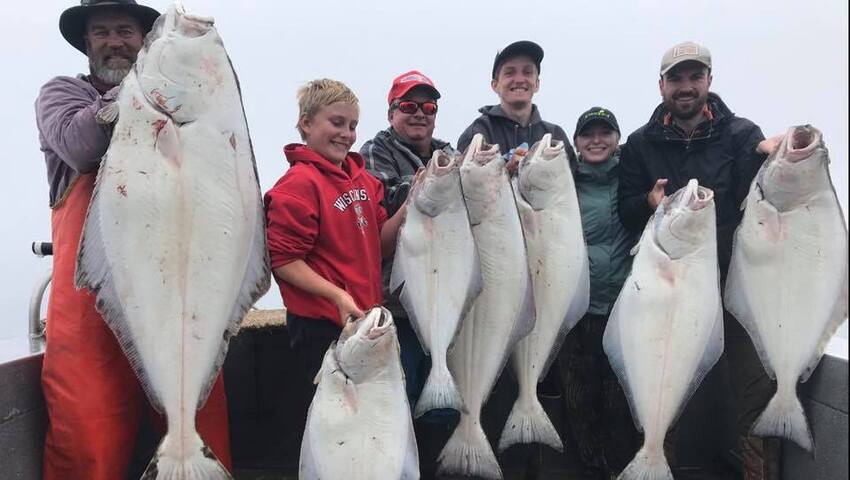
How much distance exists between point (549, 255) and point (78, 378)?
2.31 metres

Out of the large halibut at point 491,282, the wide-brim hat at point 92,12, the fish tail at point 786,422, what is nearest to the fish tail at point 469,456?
the large halibut at point 491,282

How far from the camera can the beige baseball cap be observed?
3771 millimetres

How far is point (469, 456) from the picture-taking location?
2.93 metres

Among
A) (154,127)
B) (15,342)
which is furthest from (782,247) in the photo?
(15,342)

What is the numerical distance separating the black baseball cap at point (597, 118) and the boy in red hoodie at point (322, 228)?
5.15 ft

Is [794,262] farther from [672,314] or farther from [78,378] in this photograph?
[78,378]

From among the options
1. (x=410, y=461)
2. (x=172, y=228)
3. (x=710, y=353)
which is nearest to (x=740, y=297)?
(x=710, y=353)

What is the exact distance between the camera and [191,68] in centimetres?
245

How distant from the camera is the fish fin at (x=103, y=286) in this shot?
2.40 meters

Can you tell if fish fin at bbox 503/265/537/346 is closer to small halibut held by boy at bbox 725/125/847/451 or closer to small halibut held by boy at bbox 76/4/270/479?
small halibut held by boy at bbox 725/125/847/451

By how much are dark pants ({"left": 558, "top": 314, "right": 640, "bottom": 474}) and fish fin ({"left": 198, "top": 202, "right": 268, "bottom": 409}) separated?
2104 millimetres

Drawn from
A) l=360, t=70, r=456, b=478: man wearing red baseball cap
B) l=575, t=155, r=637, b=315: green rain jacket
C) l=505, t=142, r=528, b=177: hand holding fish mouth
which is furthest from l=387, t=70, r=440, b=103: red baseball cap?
l=575, t=155, r=637, b=315: green rain jacket

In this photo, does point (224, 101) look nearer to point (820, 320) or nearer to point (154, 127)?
point (154, 127)

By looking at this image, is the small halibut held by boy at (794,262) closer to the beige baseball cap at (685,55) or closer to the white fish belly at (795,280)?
the white fish belly at (795,280)
